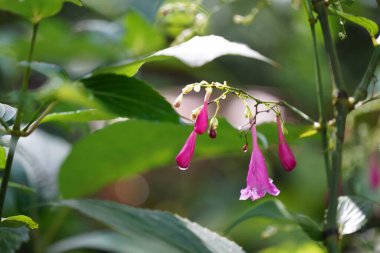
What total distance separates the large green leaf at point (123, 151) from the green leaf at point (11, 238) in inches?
18.2

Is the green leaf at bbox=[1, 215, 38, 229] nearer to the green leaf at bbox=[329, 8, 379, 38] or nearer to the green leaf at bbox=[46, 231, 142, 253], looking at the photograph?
the green leaf at bbox=[329, 8, 379, 38]

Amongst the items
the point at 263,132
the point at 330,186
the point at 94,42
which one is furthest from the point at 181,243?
the point at 94,42

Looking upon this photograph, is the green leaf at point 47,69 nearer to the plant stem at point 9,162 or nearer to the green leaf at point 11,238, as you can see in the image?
the plant stem at point 9,162

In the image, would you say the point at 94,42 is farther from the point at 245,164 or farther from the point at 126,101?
the point at 126,101

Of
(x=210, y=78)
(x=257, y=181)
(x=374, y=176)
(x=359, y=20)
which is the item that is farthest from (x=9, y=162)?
(x=210, y=78)

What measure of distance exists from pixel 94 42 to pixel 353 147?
959 millimetres

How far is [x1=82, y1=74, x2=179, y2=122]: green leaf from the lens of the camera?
2.50ft

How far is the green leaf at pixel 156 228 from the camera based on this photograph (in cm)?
88

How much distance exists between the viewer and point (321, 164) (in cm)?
264

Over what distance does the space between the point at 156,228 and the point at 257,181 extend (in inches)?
7.1

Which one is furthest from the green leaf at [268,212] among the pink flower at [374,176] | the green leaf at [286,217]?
the pink flower at [374,176]

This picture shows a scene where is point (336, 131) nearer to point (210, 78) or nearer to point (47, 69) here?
point (47, 69)

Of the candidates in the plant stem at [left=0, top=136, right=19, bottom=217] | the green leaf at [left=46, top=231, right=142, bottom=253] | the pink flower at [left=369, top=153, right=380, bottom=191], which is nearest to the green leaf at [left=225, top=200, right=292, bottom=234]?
the plant stem at [left=0, top=136, right=19, bottom=217]

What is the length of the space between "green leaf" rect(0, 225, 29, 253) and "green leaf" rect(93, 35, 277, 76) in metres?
0.24
